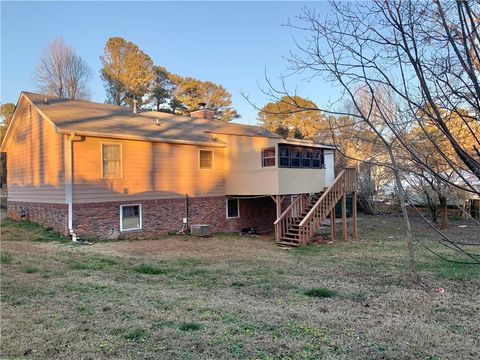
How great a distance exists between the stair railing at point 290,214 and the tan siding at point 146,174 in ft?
12.0

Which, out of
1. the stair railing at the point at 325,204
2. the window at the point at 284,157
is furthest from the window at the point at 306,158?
the stair railing at the point at 325,204

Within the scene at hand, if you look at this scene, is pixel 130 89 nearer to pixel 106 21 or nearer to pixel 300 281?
pixel 106 21

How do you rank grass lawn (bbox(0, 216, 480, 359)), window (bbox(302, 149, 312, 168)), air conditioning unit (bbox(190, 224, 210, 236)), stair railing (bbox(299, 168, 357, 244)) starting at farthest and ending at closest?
window (bbox(302, 149, 312, 168)), air conditioning unit (bbox(190, 224, 210, 236)), stair railing (bbox(299, 168, 357, 244)), grass lawn (bbox(0, 216, 480, 359))

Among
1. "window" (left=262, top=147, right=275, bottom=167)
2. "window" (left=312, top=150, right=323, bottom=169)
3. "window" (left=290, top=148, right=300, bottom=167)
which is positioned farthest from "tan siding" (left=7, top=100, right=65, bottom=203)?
"window" (left=312, top=150, right=323, bottom=169)

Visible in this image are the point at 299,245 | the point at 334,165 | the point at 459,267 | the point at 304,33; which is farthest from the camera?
the point at 334,165

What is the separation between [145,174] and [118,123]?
252cm

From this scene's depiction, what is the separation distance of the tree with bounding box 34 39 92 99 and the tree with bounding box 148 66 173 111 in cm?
563

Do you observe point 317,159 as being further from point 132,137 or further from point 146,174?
point 132,137

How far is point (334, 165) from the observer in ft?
92.0

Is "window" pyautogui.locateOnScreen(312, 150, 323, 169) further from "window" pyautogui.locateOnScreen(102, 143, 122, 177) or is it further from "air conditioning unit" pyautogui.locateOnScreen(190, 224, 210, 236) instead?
"window" pyautogui.locateOnScreen(102, 143, 122, 177)

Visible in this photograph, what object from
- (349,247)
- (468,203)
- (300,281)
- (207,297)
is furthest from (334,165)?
(207,297)

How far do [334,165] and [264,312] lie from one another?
79.4 feet

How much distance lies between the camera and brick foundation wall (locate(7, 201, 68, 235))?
13.2m

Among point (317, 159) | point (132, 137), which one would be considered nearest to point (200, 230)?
point (132, 137)
